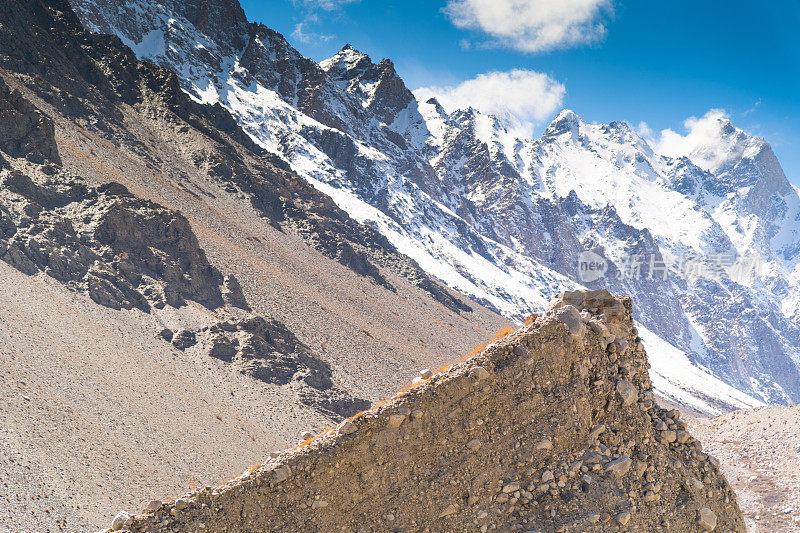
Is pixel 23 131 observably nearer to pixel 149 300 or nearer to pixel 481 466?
pixel 149 300

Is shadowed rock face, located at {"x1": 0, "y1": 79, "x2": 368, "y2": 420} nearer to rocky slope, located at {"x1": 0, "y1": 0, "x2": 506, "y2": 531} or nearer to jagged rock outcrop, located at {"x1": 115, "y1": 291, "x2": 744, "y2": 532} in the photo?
rocky slope, located at {"x1": 0, "y1": 0, "x2": 506, "y2": 531}

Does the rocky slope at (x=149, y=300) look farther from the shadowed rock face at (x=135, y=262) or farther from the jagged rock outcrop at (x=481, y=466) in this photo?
the jagged rock outcrop at (x=481, y=466)

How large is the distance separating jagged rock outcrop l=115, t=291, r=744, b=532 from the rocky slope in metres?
1.36

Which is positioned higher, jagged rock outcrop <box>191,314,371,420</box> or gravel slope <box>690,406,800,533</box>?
gravel slope <box>690,406,800,533</box>

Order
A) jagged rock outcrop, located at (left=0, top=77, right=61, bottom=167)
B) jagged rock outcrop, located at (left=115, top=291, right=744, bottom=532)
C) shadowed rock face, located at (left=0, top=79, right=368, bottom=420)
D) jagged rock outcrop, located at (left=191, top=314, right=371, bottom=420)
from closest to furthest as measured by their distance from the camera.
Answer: jagged rock outcrop, located at (left=115, top=291, right=744, bottom=532) → shadowed rock face, located at (left=0, top=79, right=368, bottom=420) → jagged rock outcrop, located at (left=191, top=314, right=371, bottom=420) → jagged rock outcrop, located at (left=0, top=77, right=61, bottom=167)

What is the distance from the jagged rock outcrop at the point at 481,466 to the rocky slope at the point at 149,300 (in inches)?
53.5

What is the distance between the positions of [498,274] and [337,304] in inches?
4494

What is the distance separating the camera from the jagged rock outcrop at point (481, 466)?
5598 mm

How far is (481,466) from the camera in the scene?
570cm

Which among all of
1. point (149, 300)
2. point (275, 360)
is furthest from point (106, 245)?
point (275, 360)

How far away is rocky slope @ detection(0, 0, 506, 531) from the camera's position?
25.1 m

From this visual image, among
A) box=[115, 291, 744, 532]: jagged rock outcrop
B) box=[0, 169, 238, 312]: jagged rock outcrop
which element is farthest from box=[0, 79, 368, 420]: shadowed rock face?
box=[115, 291, 744, 532]: jagged rock outcrop

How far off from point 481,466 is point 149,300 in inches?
1676

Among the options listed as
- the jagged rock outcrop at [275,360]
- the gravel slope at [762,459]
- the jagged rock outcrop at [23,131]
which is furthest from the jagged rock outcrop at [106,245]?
the gravel slope at [762,459]
